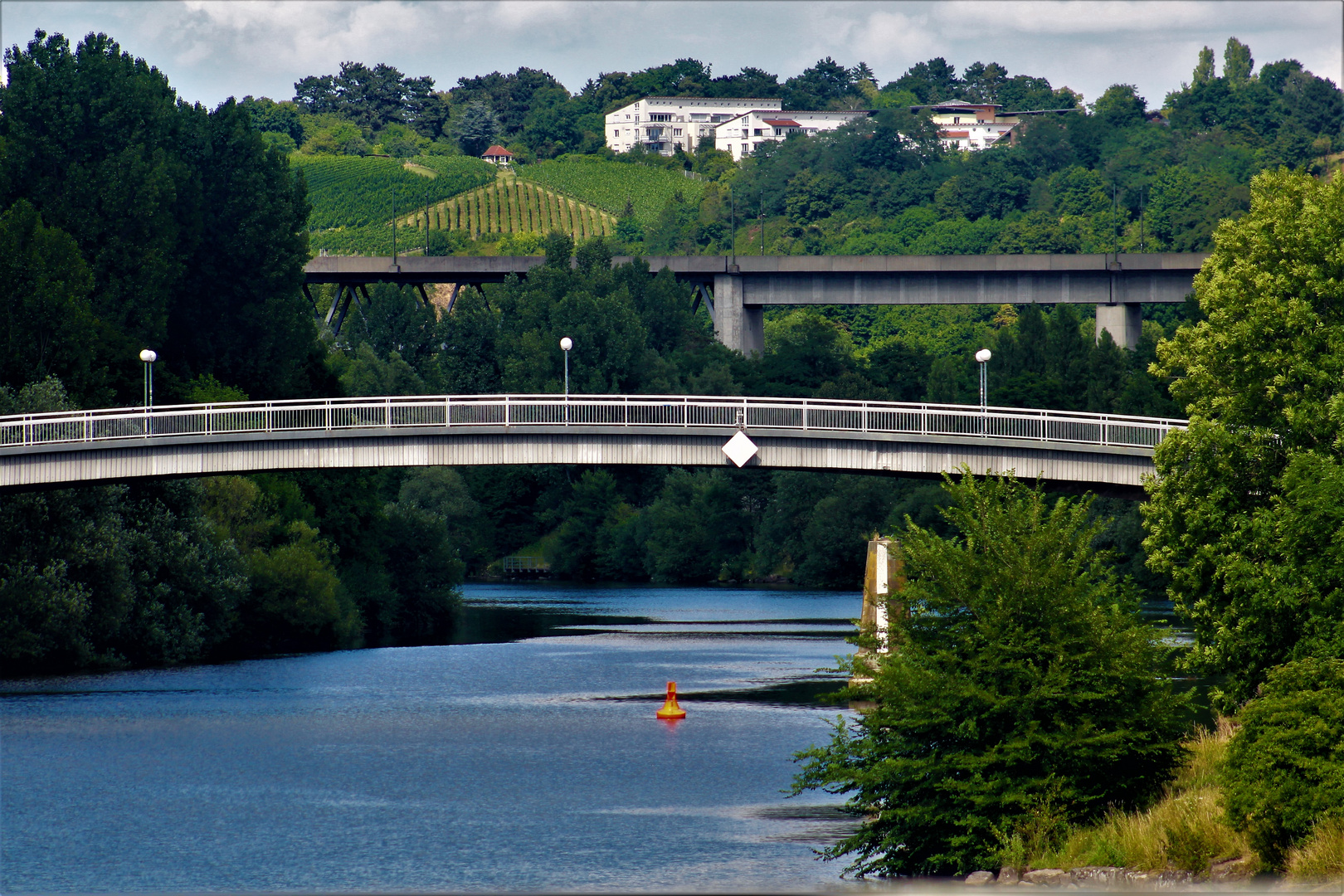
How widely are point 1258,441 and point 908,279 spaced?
82265mm

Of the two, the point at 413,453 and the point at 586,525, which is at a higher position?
the point at 413,453

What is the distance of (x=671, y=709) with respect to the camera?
58094mm

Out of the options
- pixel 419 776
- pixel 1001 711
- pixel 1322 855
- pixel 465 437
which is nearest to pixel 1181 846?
pixel 1322 855

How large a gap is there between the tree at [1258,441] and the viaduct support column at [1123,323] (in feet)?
274

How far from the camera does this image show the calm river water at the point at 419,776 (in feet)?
126

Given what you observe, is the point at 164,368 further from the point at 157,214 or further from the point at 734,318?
the point at 734,318

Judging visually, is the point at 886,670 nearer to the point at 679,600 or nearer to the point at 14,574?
the point at 14,574

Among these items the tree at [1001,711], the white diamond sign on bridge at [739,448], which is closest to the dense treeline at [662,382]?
the white diamond sign on bridge at [739,448]

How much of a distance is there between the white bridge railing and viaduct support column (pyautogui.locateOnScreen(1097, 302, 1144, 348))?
224ft

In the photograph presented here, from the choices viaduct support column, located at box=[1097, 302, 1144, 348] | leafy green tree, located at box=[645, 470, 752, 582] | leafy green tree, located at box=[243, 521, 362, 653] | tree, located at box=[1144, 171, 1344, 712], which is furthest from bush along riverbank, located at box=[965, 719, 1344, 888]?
leafy green tree, located at box=[645, 470, 752, 582]

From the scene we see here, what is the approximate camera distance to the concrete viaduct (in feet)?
393

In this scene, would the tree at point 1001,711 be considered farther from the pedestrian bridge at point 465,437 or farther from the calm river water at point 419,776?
the pedestrian bridge at point 465,437

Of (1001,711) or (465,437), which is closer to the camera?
(1001,711)

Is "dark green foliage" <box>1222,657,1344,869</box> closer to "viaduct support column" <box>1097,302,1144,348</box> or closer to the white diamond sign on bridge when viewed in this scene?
the white diamond sign on bridge
